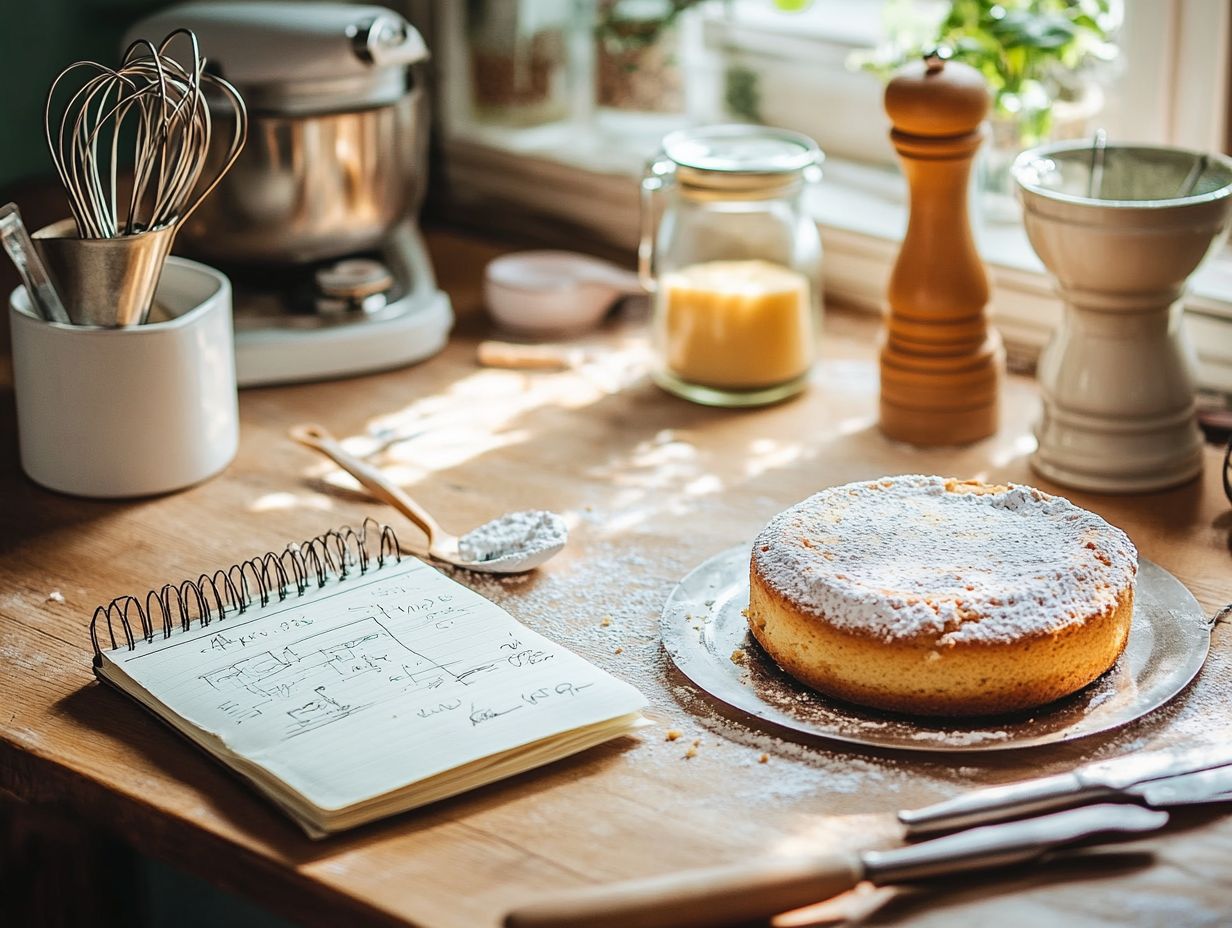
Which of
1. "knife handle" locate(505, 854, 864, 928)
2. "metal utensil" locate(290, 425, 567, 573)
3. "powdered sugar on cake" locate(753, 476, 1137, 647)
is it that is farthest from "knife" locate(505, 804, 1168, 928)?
"metal utensil" locate(290, 425, 567, 573)

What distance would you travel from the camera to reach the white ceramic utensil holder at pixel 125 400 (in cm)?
101

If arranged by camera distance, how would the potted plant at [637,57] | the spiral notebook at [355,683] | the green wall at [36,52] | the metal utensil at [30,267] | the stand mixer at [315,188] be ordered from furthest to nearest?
the potted plant at [637,57] < the green wall at [36,52] < the stand mixer at [315,188] < the metal utensil at [30,267] < the spiral notebook at [355,683]

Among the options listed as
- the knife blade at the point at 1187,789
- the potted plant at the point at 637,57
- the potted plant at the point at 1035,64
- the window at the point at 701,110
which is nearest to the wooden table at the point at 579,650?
the knife blade at the point at 1187,789

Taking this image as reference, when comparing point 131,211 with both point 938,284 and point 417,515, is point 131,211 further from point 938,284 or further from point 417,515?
point 938,284

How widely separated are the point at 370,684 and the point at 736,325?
52 centimetres

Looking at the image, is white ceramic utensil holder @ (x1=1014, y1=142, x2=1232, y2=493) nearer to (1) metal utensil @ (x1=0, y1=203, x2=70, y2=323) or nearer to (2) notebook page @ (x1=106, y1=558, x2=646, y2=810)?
(2) notebook page @ (x1=106, y1=558, x2=646, y2=810)

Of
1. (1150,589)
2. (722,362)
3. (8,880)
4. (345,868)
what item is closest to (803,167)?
(722,362)

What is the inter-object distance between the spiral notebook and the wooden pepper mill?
0.42 meters

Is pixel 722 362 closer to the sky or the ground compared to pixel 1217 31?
closer to the ground

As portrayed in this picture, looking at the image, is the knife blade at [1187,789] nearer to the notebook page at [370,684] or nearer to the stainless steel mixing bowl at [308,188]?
the notebook page at [370,684]

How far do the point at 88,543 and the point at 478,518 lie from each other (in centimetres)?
27

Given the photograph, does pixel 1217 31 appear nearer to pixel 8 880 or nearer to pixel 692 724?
pixel 692 724

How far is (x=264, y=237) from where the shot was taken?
128cm

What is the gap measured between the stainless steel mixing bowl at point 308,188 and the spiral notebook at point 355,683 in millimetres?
433
